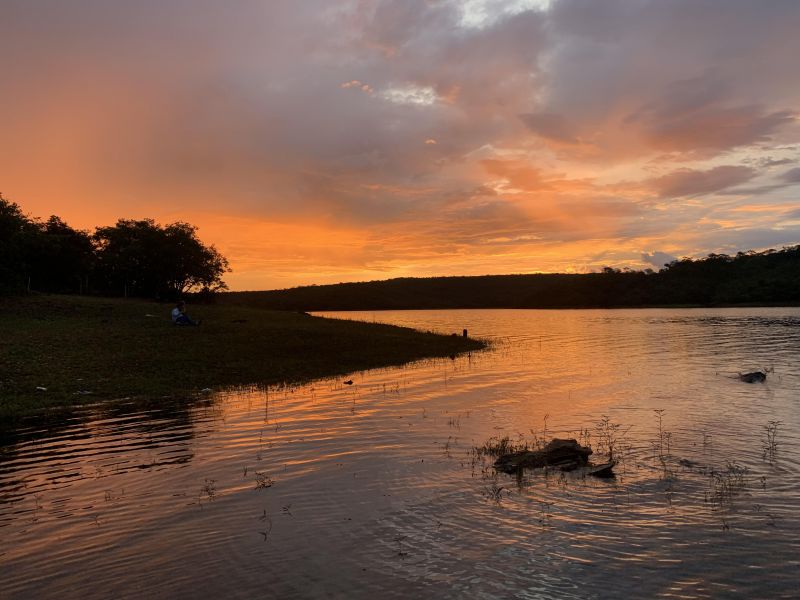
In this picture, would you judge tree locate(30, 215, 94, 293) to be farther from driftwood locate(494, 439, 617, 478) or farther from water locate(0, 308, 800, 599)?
driftwood locate(494, 439, 617, 478)

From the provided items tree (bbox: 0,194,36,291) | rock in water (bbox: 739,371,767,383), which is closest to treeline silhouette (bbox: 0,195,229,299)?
tree (bbox: 0,194,36,291)

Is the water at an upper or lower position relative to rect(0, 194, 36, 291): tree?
lower

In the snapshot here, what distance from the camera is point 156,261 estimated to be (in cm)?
8731

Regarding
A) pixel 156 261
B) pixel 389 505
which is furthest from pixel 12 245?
pixel 389 505

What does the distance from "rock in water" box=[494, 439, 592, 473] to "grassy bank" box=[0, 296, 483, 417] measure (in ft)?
62.4

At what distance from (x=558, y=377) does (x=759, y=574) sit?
2641cm

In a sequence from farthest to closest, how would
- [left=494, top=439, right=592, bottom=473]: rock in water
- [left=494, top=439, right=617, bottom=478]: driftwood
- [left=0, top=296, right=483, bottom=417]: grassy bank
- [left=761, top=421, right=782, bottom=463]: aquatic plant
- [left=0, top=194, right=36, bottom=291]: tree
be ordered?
[left=0, top=194, right=36, bottom=291]: tree, [left=0, top=296, right=483, bottom=417]: grassy bank, [left=761, top=421, right=782, bottom=463]: aquatic plant, [left=494, top=439, right=592, bottom=473]: rock in water, [left=494, top=439, right=617, bottom=478]: driftwood

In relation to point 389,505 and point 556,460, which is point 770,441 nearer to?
point 556,460

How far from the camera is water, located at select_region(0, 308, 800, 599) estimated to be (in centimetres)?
869

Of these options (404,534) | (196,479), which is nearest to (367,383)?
(196,479)

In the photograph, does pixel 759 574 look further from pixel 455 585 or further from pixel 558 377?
pixel 558 377

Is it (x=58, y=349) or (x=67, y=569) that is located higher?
(x=58, y=349)

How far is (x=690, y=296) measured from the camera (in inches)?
7657

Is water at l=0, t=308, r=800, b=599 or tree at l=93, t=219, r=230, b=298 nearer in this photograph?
water at l=0, t=308, r=800, b=599
